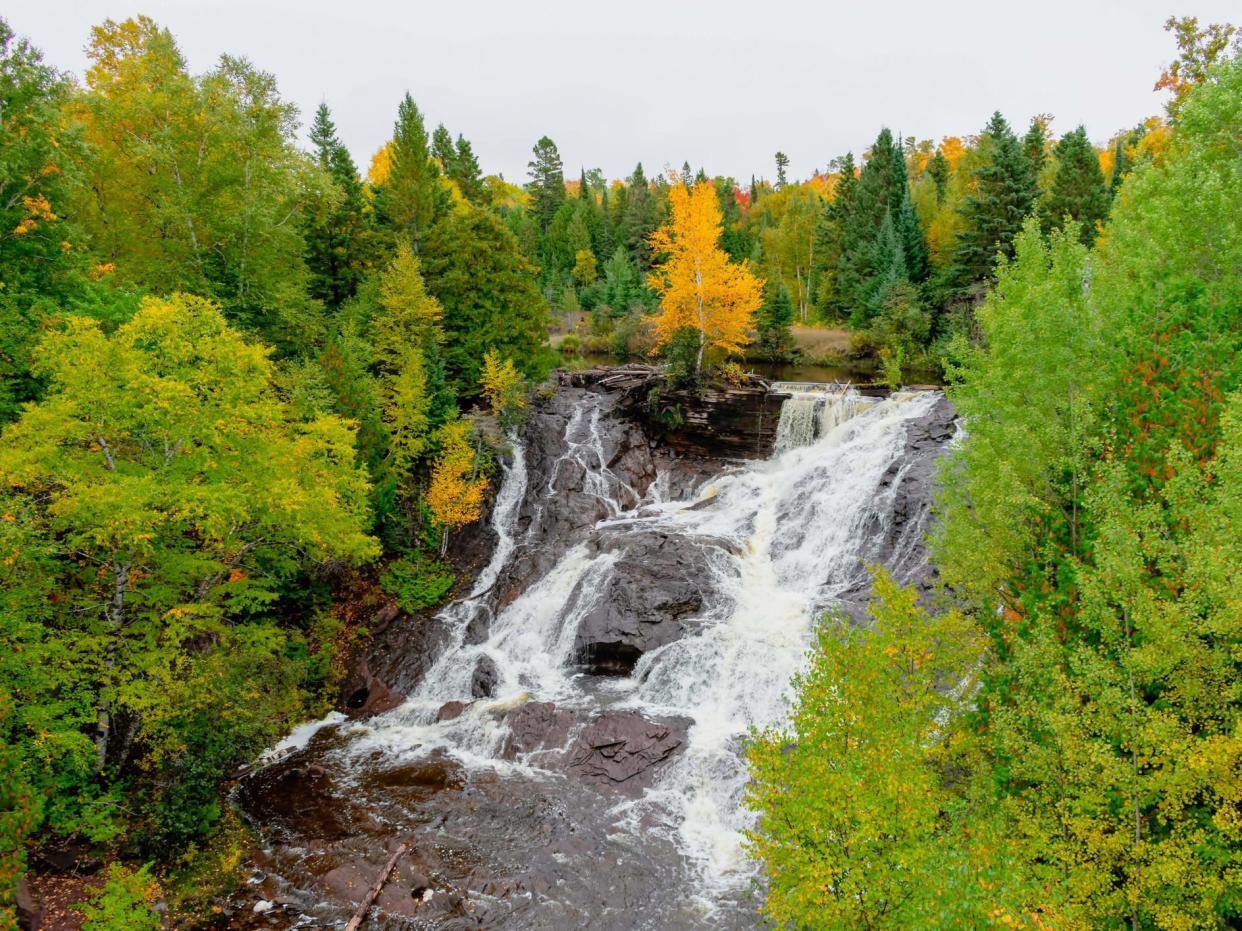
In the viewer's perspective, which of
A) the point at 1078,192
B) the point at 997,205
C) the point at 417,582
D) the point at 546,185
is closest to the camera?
the point at 417,582

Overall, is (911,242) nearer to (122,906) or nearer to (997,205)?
(997,205)

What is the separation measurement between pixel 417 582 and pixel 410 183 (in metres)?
21.5

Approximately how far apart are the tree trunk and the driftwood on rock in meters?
6.46

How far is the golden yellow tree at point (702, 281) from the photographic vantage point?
33.3m

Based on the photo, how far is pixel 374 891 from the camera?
13523mm

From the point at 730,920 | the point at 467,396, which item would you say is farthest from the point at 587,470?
the point at 730,920

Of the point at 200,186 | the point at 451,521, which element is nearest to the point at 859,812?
the point at 451,521

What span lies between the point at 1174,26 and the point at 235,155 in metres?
34.8

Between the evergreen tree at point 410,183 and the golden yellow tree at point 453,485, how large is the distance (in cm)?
1325

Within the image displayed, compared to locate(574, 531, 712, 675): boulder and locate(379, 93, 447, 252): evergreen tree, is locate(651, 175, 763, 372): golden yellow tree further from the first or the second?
locate(574, 531, 712, 675): boulder

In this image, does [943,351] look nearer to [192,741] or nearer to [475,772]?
[475,772]

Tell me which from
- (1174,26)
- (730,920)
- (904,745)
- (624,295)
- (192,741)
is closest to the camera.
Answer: (904,745)

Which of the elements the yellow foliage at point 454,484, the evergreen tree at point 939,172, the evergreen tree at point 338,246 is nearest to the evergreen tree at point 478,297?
the evergreen tree at point 338,246

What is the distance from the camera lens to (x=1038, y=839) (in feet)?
29.6
